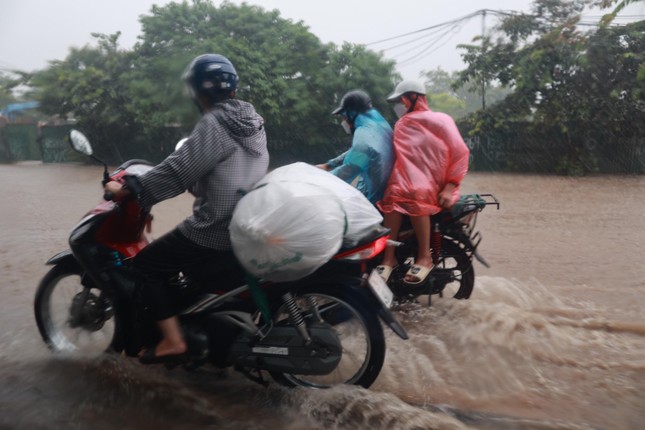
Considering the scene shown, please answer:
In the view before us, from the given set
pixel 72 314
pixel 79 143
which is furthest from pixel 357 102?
pixel 72 314

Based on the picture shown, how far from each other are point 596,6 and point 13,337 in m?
17.3

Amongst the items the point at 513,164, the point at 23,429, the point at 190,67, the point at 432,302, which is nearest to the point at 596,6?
Result: the point at 513,164

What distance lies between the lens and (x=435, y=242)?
3975 mm

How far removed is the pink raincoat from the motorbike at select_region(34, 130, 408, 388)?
1.03m

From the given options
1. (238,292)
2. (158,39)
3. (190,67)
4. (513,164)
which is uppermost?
(158,39)

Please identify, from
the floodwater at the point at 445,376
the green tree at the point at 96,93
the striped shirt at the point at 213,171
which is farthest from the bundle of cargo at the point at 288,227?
the green tree at the point at 96,93

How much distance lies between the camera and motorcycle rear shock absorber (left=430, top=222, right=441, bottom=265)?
396 centimetres

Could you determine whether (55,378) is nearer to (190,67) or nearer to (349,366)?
(349,366)

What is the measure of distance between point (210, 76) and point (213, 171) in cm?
44

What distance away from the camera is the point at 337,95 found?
17297 mm

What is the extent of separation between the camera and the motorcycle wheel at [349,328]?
8.77 ft

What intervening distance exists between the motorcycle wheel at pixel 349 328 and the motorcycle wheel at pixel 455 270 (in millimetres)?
1364

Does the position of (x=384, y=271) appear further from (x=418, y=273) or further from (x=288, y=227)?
(x=288, y=227)

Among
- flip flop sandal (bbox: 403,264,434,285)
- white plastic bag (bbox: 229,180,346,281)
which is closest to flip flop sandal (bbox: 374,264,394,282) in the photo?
flip flop sandal (bbox: 403,264,434,285)
